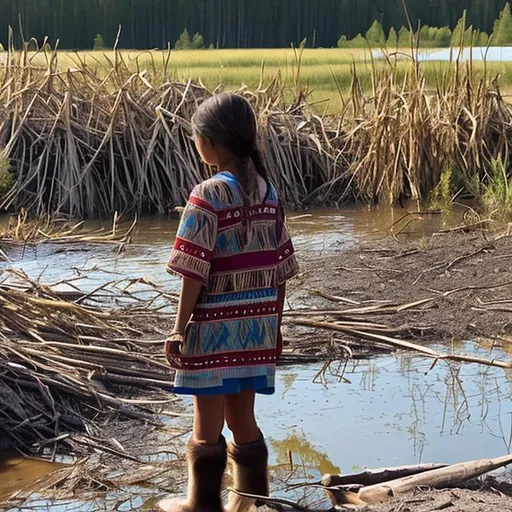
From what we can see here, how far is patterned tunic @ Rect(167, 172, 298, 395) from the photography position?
3180 millimetres

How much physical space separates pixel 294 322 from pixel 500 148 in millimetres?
7083

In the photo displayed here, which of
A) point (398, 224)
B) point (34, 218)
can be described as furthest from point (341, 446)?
point (34, 218)

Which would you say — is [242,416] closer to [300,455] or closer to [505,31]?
[300,455]

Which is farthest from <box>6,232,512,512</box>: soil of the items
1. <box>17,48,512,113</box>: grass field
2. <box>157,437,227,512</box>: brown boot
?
<box>17,48,512,113</box>: grass field

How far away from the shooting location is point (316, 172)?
41.4ft

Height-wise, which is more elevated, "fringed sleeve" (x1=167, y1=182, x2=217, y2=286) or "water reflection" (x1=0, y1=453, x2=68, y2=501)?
"fringed sleeve" (x1=167, y1=182, x2=217, y2=286)

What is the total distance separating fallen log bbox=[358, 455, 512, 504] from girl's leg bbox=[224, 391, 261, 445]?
1.39ft

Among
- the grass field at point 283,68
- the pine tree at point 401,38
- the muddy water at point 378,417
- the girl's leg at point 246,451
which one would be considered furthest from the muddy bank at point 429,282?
the grass field at point 283,68

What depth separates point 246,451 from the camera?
3.38m

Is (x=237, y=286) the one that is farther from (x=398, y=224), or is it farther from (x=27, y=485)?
(x=398, y=224)

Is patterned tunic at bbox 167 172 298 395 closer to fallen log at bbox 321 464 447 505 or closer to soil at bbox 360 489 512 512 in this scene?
fallen log at bbox 321 464 447 505

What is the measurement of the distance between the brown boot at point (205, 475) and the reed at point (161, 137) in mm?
7982

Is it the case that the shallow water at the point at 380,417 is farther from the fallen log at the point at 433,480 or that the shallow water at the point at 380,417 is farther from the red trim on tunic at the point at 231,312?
the red trim on tunic at the point at 231,312

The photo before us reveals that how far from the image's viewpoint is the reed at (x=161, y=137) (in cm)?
1123
